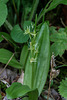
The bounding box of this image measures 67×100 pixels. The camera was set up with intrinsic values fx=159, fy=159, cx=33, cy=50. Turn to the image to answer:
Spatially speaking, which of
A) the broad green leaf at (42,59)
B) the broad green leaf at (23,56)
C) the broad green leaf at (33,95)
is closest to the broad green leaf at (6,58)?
the broad green leaf at (23,56)

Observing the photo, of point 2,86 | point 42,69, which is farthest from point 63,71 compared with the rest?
point 2,86

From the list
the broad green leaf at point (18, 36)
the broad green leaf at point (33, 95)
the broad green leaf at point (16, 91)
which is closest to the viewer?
the broad green leaf at point (16, 91)

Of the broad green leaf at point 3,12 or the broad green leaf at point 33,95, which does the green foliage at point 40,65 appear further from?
the broad green leaf at point 3,12

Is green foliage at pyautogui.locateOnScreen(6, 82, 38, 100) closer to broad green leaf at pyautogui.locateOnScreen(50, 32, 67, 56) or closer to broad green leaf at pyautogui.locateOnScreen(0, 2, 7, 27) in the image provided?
broad green leaf at pyautogui.locateOnScreen(50, 32, 67, 56)

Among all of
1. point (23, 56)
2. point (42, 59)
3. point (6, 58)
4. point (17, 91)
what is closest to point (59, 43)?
point (42, 59)

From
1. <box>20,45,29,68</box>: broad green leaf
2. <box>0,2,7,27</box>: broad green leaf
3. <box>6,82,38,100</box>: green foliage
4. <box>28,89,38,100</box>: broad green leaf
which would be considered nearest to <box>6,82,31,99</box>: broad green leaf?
<box>6,82,38,100</box>: green foliage

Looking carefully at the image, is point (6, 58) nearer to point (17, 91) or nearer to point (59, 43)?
point (17, 91)

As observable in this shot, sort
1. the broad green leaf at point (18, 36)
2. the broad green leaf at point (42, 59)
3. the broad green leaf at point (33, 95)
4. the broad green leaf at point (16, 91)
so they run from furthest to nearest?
the broad green leaf at point (18, 36), the broad green leaf at point (42, 59), the broad green leaf at point (33, 95), the broad green leaf at point (16, 91)
